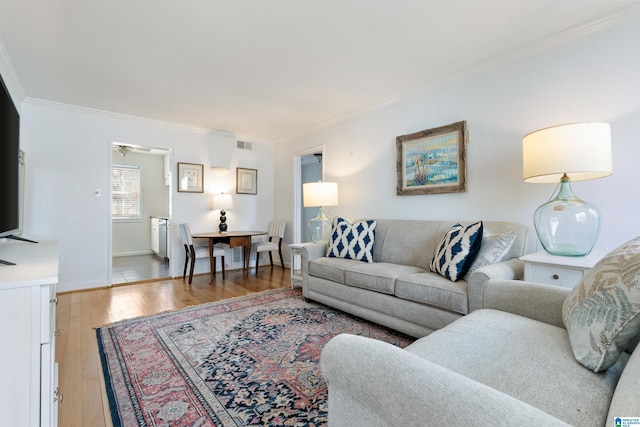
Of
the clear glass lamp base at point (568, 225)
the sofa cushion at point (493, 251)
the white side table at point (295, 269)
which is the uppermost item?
the clear glass lamp base at point (568, 225)

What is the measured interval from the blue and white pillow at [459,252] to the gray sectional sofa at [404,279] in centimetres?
7

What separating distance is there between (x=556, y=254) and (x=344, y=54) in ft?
7.03

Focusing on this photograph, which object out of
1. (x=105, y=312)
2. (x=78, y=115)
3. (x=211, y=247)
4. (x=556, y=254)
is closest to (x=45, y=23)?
(x=78, y=115)

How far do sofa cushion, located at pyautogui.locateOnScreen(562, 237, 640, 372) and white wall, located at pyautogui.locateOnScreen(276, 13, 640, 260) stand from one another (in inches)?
56.5

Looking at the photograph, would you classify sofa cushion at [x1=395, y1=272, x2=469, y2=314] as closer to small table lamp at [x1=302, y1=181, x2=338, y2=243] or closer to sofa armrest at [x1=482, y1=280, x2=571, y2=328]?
sofa armrest at [x1=482, y1=280, x2=571, y2=328]

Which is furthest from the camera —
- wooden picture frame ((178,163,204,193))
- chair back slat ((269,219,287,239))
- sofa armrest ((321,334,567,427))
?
chair back slat ((269,219,287,239))

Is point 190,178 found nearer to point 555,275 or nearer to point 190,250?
point 190,250

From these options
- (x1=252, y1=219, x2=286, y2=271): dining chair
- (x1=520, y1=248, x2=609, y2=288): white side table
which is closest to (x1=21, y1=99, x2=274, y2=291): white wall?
(x1=252, y1=219, x2=286, y2=271): dining chair

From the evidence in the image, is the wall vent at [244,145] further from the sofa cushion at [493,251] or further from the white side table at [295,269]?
the sofa cushion at [493,251]

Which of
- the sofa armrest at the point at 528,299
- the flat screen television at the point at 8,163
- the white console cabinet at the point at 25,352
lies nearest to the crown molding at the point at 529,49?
the sofa armrest at the point at 528,299

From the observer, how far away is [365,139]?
3.73 m

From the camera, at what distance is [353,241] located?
3.09 metres

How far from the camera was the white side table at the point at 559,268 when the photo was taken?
5.41 ft

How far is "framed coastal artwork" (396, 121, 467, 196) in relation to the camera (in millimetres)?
2803
